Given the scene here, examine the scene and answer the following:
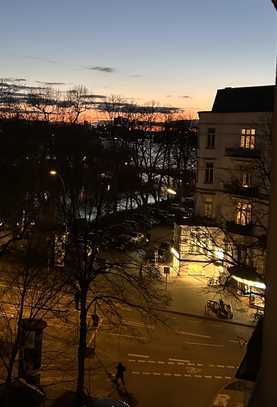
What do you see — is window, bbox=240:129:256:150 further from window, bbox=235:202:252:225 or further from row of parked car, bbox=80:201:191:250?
row of parked car, bbox=80:201:191:250

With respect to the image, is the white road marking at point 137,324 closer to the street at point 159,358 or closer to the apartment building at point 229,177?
the street at point 159,358

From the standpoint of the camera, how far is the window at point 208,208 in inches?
1265

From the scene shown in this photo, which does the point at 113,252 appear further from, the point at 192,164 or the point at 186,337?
the point at 192,164

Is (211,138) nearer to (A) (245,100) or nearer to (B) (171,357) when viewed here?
(A) (245,100)

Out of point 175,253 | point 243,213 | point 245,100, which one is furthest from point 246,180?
point 175,253

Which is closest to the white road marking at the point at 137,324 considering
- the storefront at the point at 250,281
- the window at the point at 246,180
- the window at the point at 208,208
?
the storefront at the point at 250,281

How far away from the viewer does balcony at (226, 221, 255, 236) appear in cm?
2767

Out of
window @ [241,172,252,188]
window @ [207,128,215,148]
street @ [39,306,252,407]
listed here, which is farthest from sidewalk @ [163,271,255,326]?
window @ [207,128,215,148]

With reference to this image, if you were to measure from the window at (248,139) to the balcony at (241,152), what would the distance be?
296mm

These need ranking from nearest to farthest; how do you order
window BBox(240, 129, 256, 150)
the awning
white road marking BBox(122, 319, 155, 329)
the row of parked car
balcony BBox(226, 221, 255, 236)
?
white road marking BBox(122, 319, 155, 329), the awning, balcony BBox(226, 221, 255, 236), window BBox(240, 129, 256, 150), the row of parked car

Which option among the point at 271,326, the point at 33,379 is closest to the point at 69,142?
the point at 33,379

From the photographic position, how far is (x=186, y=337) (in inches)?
880

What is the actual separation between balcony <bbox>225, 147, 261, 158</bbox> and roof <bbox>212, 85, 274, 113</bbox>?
2.36 m

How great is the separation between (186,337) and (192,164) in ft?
151
